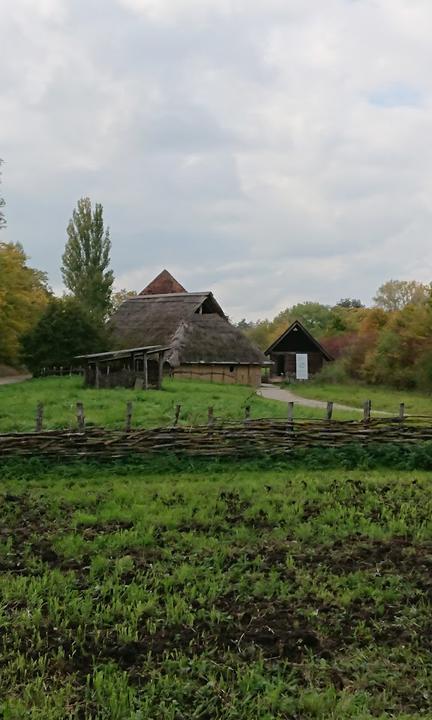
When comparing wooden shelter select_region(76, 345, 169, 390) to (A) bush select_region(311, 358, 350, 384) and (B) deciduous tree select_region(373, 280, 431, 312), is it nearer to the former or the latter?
(A) bush select_region(311, 358, 350, 384)

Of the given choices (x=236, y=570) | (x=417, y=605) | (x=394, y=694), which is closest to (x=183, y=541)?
(x=236, y=570)

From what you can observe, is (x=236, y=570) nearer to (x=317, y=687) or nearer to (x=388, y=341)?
(x=317, y=687)

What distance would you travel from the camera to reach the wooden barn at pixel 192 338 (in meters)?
35.0

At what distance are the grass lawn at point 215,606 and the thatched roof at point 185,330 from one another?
26674 mm

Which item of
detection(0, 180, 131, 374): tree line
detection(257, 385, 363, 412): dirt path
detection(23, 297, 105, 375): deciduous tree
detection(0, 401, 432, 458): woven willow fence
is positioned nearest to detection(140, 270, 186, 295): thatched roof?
detection(0, 180, 131, 374): tree line

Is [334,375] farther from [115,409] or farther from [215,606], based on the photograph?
[215,606]

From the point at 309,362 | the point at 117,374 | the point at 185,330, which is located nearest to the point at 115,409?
the point at 117,374

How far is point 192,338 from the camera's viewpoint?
36.1m

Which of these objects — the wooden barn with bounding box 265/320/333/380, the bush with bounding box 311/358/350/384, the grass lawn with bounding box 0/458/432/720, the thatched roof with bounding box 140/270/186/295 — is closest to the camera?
the grass lawn with bounding box 0/458/432/720

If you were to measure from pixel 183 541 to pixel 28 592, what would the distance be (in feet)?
5.64

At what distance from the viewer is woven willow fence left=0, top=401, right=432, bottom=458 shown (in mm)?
10148

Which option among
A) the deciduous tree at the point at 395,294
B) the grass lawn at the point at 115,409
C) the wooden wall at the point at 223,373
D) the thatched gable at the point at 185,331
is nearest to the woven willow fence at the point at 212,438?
the grass lawn at the point at 115,409

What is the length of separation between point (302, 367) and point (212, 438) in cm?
3544

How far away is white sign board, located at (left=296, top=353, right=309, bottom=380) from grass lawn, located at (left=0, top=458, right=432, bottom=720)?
37.4m
